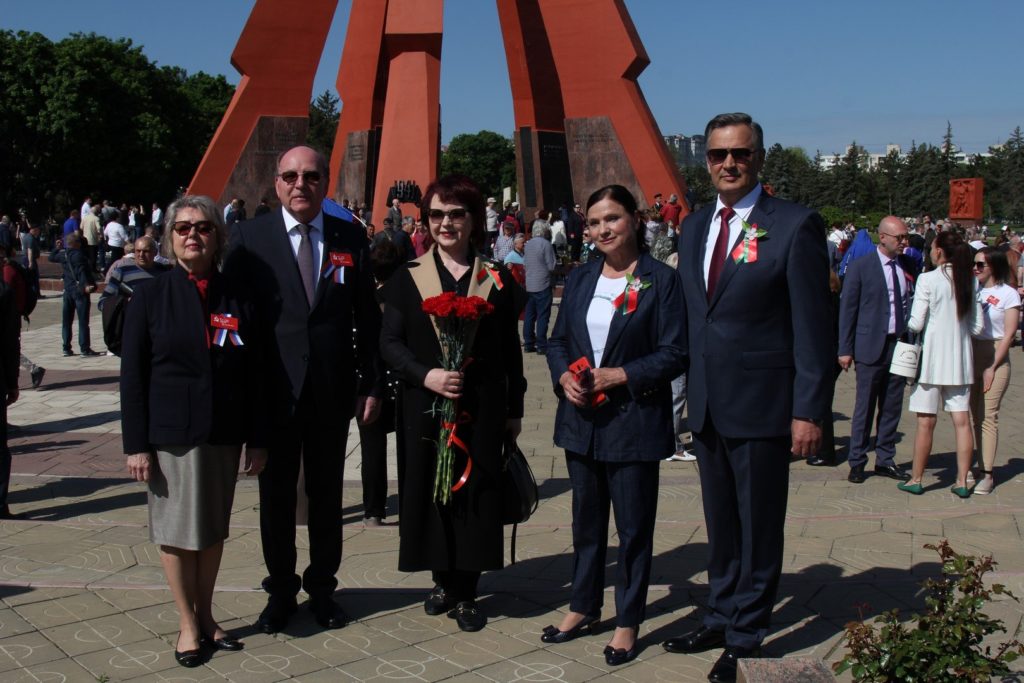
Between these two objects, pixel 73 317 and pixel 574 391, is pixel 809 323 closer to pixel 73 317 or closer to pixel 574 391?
pixel 574 391

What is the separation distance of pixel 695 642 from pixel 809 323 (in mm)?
1322

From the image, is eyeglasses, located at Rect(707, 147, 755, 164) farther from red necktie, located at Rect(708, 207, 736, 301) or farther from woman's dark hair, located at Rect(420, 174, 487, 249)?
woman's dark hair, located at Rect(420, 174, 487, 249)

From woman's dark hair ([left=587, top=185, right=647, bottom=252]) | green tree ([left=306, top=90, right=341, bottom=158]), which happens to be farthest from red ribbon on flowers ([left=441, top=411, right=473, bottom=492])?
green tree ([left=306, top=90, right=341, bottom=158])

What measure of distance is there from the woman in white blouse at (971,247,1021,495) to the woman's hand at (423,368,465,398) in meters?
4.29

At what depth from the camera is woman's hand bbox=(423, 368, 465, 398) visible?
157 inches

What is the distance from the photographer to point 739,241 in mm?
3740

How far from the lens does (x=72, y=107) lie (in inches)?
1624

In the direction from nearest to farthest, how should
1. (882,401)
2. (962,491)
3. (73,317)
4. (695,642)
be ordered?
(695,642)
(962,491)
(882,401)
(73,317)

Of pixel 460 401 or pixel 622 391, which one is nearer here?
pixel 622 391

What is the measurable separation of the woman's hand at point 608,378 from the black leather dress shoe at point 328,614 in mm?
1460

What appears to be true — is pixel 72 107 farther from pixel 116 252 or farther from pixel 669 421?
pixel 669 421

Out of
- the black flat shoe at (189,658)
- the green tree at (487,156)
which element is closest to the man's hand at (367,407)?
the black flat shoe at (189,658)

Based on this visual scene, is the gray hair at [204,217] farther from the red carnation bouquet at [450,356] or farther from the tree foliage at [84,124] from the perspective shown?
the tree foliage at [84,124]

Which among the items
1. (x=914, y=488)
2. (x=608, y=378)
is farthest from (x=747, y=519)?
(x=914, y=488)
